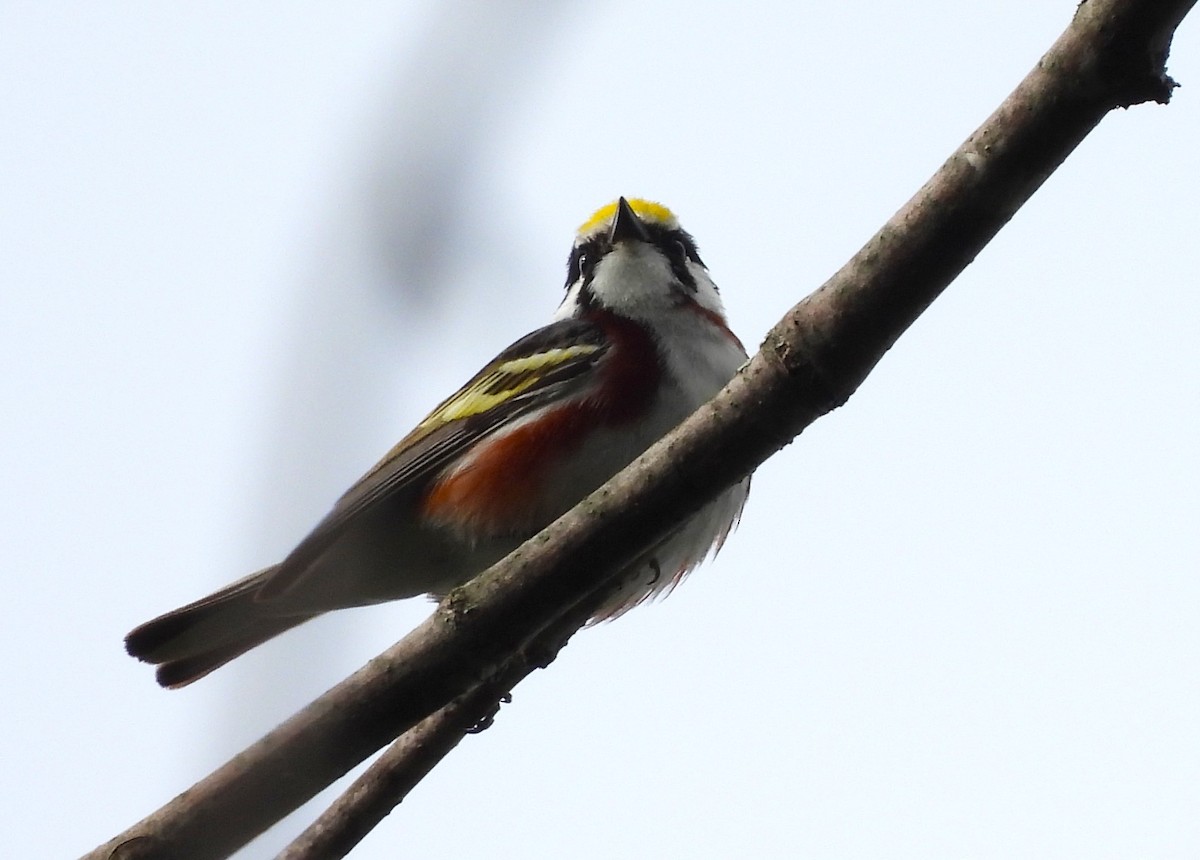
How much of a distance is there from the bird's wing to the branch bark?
1.79m

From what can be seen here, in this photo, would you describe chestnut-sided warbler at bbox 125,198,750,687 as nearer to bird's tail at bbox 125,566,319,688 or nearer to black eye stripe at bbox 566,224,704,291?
bird's tail at bbox 125,566,319,688

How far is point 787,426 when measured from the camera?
336 cm

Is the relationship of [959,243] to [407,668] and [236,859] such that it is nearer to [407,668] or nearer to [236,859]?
[407,668]

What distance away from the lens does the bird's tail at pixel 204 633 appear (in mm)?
5590

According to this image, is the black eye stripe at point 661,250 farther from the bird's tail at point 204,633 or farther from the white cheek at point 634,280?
the bird's tail at point 204,633

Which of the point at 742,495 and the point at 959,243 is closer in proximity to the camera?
the point at 959,243

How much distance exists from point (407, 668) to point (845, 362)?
1435 millimetres

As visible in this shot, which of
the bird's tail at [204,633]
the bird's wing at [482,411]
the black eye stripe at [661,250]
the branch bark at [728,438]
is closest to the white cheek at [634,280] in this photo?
the black eye stripe at [661,250]

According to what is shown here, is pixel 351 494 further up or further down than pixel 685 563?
further up

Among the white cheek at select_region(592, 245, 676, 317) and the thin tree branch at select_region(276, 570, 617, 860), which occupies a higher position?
the white cheek at select_region(592, 245, 676, 317)

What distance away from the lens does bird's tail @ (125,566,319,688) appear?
18.3 ft

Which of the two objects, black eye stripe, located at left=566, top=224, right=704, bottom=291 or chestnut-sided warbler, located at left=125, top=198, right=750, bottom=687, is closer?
chestnut-sided warbler, located at left=125, top=198, right=750, bottom=687

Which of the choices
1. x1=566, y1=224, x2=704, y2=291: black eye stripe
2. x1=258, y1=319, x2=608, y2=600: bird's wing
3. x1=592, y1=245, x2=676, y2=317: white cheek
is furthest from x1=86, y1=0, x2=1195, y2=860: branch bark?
x1=566, y1=224, x2=704, y2=291: black eye stripe

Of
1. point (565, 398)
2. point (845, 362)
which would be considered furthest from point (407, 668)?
point (565, 398)
